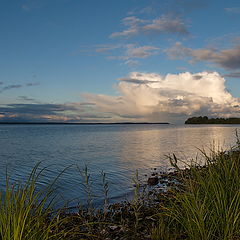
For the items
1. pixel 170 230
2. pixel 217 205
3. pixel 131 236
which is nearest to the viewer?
pixel 217 205

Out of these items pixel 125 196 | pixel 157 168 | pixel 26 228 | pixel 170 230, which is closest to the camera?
pixel 26 228

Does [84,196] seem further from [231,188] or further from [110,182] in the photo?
[231,188]

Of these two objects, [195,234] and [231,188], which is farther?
Result: [231,188]

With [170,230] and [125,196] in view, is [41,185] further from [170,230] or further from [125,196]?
[170,230]

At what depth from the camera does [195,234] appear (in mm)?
4922

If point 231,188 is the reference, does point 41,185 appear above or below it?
below

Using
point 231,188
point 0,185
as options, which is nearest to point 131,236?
point 231,188

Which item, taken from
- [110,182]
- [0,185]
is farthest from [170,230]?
[0,185]

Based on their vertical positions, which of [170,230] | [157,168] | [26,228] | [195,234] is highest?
[26,228]

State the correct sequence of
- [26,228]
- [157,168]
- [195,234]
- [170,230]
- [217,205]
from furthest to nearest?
[157,168] < [170,230] < [217,205] < [195,234] < [26,228]

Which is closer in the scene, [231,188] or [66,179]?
[231,188]

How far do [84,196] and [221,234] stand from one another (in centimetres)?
923

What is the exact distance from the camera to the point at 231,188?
17.8 feet

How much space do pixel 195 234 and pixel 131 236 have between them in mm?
2166
